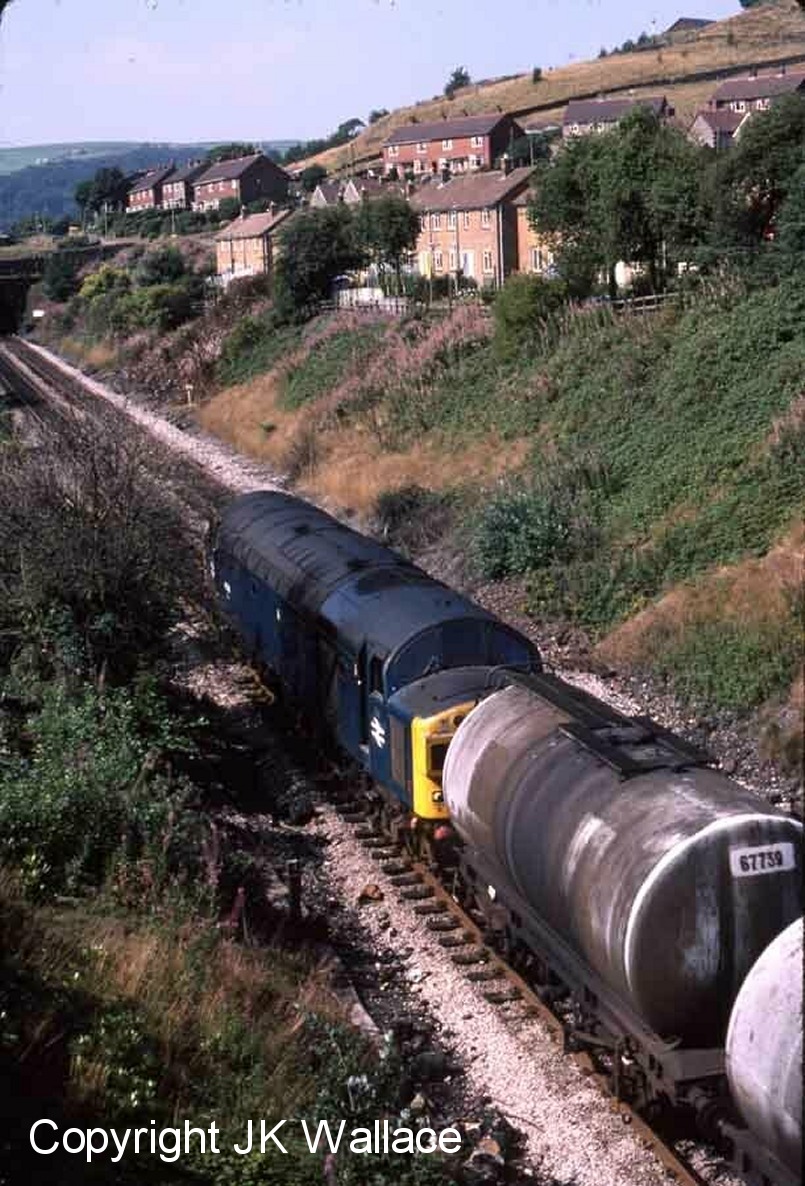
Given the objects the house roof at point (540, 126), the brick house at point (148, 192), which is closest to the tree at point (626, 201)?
the house roof at point (540, 126)

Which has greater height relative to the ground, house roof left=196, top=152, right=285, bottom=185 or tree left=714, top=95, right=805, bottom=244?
house roof left=196, top=152, right=285, bottom=185

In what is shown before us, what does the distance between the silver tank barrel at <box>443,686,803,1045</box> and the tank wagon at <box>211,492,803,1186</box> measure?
1 cm

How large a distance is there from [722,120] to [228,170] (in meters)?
60.2

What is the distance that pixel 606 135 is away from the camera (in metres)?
39.6

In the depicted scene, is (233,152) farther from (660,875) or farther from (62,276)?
(660,875)

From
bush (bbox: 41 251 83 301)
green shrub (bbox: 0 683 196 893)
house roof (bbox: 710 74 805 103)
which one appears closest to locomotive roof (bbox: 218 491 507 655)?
green shrub (bbox: 0 683 196 893)

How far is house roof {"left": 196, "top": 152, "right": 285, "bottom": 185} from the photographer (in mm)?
118875

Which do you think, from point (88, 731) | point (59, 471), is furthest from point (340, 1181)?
point (59, 471)

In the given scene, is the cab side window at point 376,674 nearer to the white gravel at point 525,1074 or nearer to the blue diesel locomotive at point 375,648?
the blue diesel locomotive at point 375,648

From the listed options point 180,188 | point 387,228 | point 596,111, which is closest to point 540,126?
point 596,111

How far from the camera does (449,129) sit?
10175 centimetres

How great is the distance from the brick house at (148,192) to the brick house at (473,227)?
235ft

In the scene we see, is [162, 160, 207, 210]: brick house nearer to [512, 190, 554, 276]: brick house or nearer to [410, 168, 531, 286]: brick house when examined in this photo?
[410, 168, 531, 286]: brick house

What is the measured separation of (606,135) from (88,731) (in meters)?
29.7
